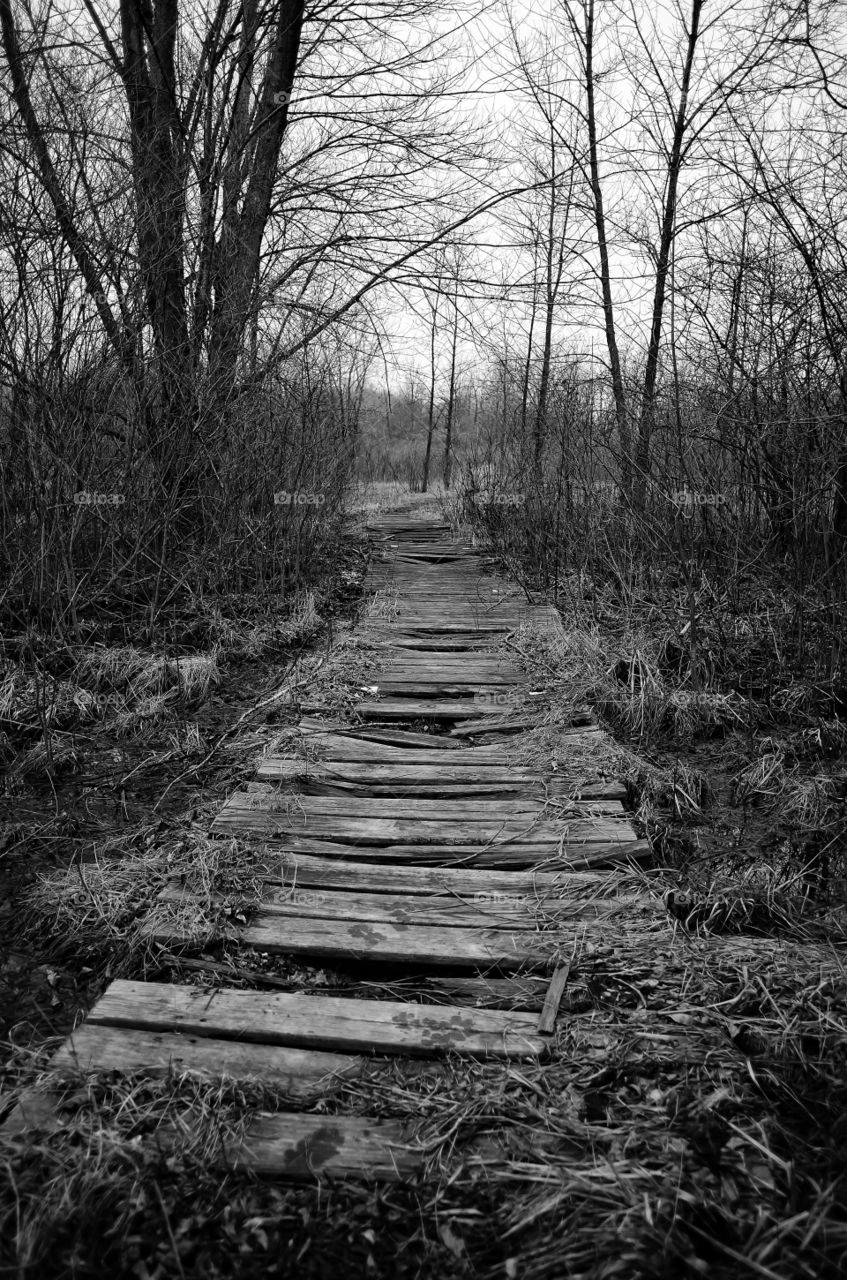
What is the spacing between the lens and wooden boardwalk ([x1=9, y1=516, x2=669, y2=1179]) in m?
1.66

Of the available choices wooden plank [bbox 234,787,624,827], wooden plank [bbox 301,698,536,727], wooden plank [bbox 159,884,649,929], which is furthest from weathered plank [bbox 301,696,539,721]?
wooden plank [bbox 159,884,649,929]

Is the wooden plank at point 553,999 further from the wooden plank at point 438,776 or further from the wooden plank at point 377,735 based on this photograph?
the wooden plank at point 377,735

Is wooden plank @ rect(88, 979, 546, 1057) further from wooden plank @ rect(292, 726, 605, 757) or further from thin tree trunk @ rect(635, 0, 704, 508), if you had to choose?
thin tree trunk @ rect(635, 0, 704, 508)

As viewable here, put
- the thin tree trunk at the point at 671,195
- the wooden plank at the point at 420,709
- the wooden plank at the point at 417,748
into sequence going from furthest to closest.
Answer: the thin tree trunk at the point at 671,195 < the wooden plank at the point at 420,709 < the wooden plank at the point at 417,748

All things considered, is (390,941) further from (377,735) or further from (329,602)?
(329,602)

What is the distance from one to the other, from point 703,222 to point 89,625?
5.41m

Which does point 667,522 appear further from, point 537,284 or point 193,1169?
point 193,1169

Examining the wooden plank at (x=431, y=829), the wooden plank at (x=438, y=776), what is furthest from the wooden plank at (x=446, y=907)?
the wooden plank at (x=438, y=776)

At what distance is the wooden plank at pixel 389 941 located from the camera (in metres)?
2.04

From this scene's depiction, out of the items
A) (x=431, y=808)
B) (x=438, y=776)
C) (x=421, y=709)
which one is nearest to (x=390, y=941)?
(x=431, y=808)

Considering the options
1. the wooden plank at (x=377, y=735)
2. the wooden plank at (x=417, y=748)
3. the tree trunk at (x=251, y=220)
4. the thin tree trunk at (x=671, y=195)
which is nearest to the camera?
the wooden plank at (x=417, y=748)

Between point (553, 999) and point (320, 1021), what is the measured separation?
0.58m

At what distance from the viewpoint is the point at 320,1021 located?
1.79m

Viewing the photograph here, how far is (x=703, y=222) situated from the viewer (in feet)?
18.7
